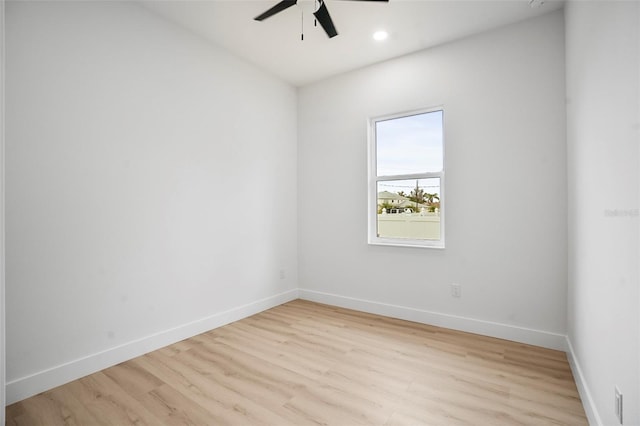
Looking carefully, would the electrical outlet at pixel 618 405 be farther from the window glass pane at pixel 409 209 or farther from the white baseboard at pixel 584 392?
the window glass pane at pixel 409 209

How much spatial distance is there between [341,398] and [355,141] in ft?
9.21

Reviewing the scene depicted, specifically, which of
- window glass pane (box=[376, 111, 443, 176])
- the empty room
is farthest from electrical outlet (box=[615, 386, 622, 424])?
window glass pane (box=[376, 111, 443, 176])

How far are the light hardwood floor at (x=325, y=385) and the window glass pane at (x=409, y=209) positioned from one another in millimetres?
1092

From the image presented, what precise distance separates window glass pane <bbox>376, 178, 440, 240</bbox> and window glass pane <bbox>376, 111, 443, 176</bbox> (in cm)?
16

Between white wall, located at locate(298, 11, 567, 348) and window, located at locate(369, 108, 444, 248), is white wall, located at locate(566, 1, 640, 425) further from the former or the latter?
window, located at locate(369, 108, 444, 248)

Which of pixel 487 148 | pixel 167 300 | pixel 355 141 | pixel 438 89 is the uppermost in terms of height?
pixel 438 89

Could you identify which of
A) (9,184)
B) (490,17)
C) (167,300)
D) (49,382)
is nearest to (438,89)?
(490,17)

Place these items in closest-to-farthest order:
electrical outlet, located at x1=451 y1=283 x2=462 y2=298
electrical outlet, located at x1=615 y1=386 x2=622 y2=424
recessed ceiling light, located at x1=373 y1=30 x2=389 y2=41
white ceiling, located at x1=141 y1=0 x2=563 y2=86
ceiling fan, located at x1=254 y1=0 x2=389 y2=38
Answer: electrical outlet, located at x1=615 y1=386 x2=622 y2=424, ceiling fan, located at x1=254 y1=0 x2=389 y2=38, white ceiling, located at x1=141 y1=0 x2=563 y2=86, recessed ceiling light, located at x1=373 y1=30 x2=389 y2=41, electrical outlet, located at x1=451 y1=283 x2=462 y2=298

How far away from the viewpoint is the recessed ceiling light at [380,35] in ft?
10.1

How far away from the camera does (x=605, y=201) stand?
5.16 feet

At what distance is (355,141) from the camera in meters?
3.91

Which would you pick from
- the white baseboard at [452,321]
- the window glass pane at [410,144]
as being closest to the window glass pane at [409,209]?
the window glass pane at [410,144]

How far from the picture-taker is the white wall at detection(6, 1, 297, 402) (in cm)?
210

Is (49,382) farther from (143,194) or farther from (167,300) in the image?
(143,194)
